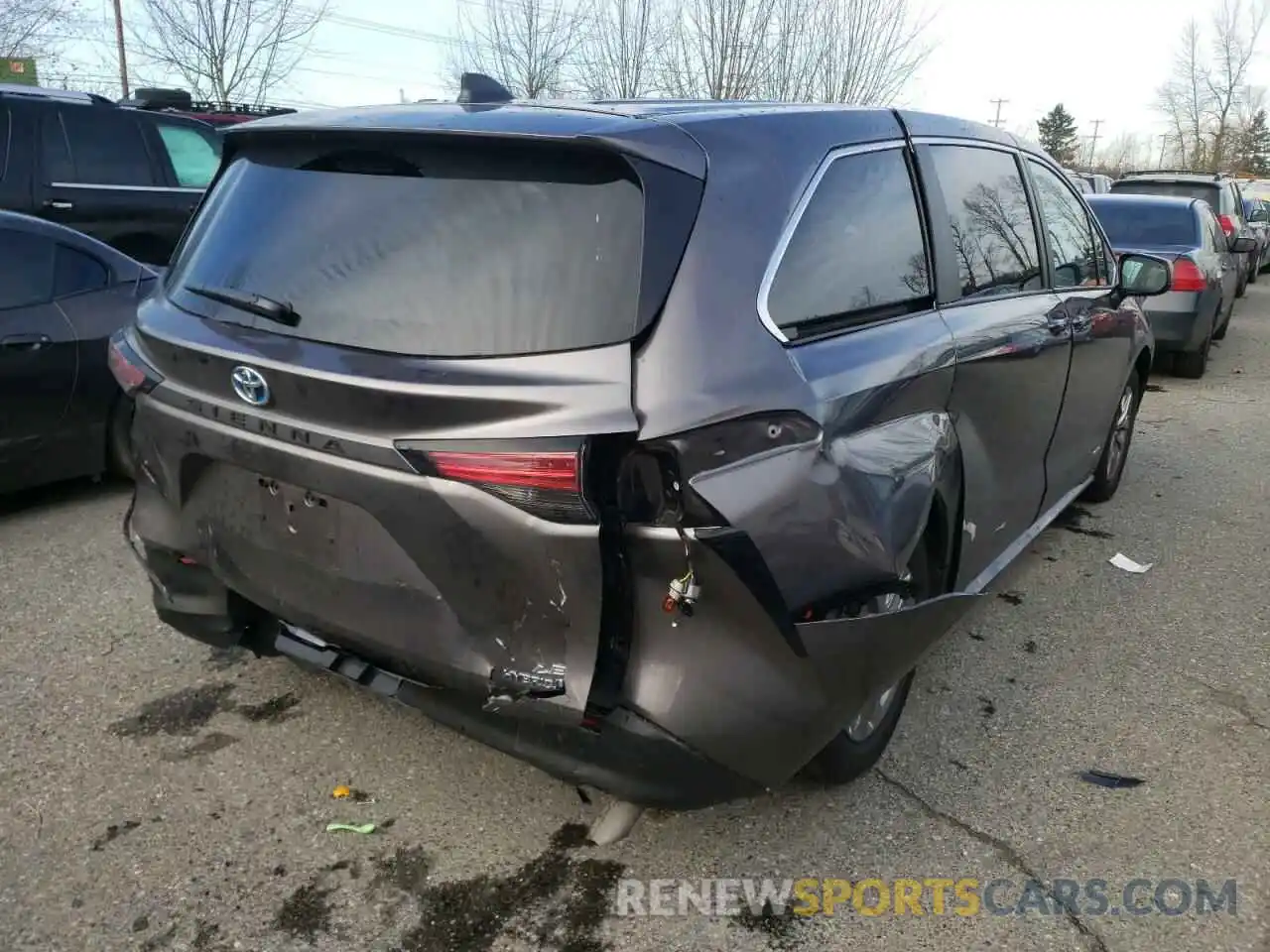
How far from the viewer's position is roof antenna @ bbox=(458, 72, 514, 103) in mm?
2721

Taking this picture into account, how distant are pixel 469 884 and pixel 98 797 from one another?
3.64 ft

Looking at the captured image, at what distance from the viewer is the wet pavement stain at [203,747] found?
3.00m

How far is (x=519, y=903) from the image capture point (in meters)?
2.46

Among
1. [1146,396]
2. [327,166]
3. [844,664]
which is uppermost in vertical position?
[327,166]

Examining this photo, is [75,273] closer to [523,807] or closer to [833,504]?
[523,807]

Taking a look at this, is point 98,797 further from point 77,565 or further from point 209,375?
point 77,565

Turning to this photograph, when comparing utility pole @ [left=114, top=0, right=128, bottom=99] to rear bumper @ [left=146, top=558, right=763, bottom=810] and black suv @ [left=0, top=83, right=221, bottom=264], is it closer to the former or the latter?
black suv @ [left=0, top=83, right=221, bottom=264]

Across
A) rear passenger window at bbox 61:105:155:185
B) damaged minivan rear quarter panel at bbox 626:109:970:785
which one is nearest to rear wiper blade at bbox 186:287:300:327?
damaged minivan rear quarter panel at bbox 626:109:970:785

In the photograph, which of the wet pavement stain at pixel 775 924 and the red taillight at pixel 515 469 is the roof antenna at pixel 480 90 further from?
the wet pavement stain at pixel 775 924

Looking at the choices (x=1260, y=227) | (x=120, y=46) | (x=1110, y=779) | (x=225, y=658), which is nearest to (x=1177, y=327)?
(x=1110, y=779)

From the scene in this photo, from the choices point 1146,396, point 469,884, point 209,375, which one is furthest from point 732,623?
point 1146,396

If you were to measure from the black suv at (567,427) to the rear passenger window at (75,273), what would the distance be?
8.98ft

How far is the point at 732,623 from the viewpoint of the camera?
6.98ft

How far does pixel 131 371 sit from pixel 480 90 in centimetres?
119
